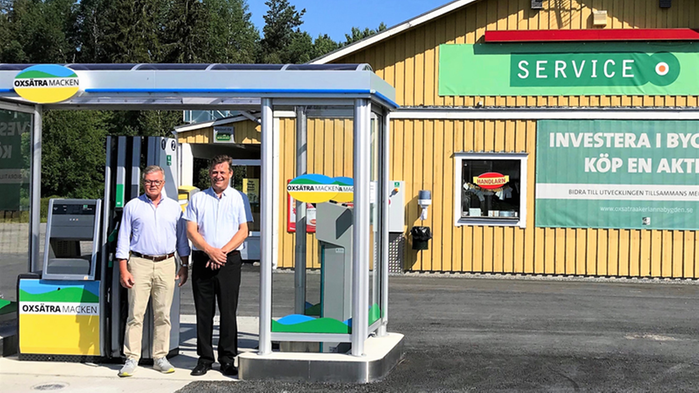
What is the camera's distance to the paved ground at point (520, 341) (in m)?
6.57

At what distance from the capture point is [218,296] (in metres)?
6.68

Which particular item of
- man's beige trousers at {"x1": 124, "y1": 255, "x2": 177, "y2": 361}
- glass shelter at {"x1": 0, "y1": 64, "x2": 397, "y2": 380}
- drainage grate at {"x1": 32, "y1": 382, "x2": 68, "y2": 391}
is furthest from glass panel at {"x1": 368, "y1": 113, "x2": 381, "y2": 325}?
drainage grate at {"x1": 32, "y1": 382, "x2": 68, "y2": 391}

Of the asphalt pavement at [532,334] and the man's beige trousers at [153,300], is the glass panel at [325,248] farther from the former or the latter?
the man's beige trousers at [153,300]

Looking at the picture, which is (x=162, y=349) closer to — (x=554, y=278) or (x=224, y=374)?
(x=224, y=374)

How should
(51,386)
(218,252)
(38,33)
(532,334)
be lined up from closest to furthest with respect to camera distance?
(51,386) → (218,252) → (532,334) → (38,33)

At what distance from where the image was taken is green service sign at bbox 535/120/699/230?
1383 cm

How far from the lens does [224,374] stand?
22.1 ft

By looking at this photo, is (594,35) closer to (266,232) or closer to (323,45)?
(266,232)

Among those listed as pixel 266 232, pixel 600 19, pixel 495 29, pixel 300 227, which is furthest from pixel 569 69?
pixel 266 232

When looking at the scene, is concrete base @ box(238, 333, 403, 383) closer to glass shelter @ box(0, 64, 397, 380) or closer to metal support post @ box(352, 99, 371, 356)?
glass shelter @ box(0, 64, 397, 380)

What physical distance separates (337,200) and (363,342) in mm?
1226

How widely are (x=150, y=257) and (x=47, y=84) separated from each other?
1.82 m

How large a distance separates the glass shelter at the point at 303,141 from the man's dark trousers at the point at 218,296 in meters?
0.27

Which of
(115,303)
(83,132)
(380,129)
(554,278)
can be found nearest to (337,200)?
(380,129)
